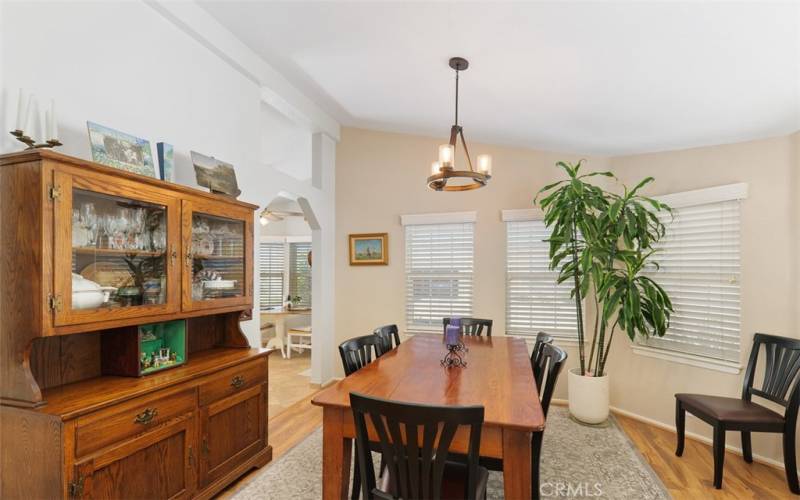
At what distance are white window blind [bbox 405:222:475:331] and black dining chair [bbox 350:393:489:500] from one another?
3018 millimetres

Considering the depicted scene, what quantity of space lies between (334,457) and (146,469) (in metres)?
0.97

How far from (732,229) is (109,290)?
431 cm

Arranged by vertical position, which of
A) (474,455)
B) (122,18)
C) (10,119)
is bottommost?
(474,455)

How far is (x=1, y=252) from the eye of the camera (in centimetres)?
167

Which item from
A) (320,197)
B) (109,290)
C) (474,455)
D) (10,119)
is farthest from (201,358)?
(320,197)

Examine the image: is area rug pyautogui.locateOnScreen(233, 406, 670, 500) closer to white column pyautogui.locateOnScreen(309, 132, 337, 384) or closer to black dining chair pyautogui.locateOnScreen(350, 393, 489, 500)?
black dining chair pyautogui.locateOnScreen(350, 393, 489, 500)

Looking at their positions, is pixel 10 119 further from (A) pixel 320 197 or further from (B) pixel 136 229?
(A) pixel 320 197

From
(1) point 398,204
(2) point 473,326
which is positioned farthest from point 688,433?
(1) point 398,204

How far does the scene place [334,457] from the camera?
1.83 metres

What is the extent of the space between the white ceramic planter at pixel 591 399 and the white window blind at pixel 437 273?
1401mm

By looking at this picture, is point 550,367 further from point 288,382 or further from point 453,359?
point 288,382

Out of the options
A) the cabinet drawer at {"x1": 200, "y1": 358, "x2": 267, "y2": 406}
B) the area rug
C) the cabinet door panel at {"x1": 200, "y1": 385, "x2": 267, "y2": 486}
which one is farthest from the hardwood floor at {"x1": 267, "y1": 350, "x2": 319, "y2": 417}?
the cabinet drawer at {"x1": 200, "y1": 358, "x2": 267, "y2": 406}

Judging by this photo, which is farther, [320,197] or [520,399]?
[320,197]

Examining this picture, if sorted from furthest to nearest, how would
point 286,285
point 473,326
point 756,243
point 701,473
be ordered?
1. point 286,285
2. point 473,326
3. point 756,243
4. point 701,473
